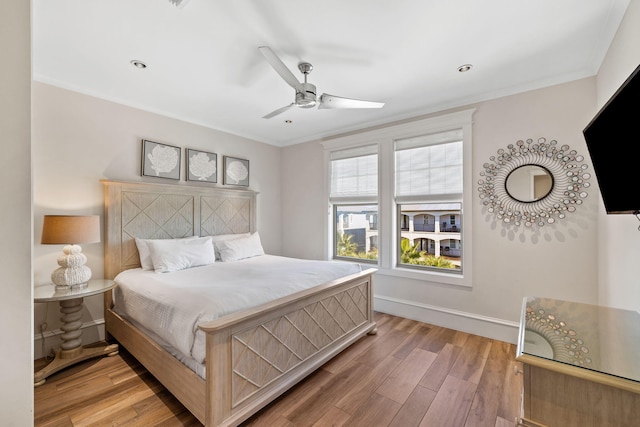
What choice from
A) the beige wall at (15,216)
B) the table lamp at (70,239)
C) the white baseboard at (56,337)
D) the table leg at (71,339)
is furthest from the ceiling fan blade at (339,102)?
the white baseboard at (56,337)

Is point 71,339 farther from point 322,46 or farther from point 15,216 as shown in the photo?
point 322,46

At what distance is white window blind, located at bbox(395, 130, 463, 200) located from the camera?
321cm

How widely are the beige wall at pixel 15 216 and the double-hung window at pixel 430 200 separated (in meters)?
3.42

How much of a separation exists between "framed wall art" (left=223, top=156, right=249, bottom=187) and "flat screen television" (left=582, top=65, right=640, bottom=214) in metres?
3.89

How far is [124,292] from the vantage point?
2.52 m

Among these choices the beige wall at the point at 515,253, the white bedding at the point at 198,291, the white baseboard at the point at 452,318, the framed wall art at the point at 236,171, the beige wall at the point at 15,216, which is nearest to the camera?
the beige wall at the point at 15,216

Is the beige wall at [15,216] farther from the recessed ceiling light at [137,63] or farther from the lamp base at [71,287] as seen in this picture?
the lamp base at [71,287]

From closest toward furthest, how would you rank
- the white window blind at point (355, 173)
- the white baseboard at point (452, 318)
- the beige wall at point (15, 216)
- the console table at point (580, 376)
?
the beige wall at point (15, 216)
the console table at point (580, 376)
the white baseboard at point (452, 318)
the white window blind at point (355, 173)

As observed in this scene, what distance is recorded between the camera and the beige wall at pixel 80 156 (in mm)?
2559

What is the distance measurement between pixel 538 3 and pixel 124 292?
12.8ft

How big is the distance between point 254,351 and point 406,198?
8.61 ft

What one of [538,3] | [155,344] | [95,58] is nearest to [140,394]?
[155,344]

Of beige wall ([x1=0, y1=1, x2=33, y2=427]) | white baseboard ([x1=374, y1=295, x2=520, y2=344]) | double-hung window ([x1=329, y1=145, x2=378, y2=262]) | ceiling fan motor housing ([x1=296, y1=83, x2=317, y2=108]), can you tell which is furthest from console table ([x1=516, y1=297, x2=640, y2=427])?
double-hung window ([x1=329, y1=145, x2=378, y2=262])

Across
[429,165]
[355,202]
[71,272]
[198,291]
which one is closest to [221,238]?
[71,272]
